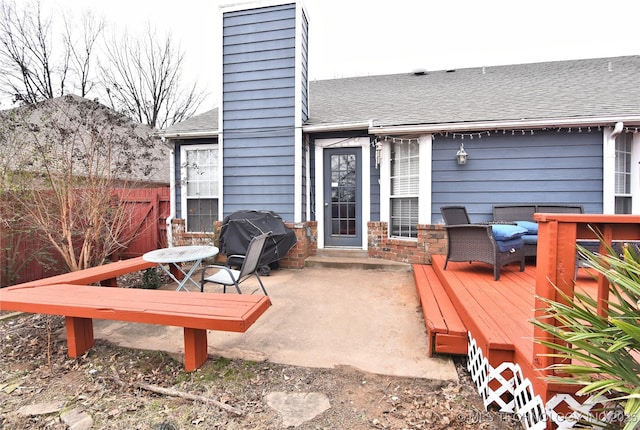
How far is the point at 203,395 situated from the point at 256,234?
296cm

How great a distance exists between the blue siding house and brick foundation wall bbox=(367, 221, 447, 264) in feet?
0.06

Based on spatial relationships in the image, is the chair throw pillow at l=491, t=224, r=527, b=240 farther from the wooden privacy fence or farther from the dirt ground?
the wooden privacy fence

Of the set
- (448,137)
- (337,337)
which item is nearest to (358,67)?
(448,137)

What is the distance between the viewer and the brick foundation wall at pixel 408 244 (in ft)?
16.1

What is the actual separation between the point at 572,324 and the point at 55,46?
2073 centimetres

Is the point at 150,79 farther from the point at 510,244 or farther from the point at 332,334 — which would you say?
the point at 510,244

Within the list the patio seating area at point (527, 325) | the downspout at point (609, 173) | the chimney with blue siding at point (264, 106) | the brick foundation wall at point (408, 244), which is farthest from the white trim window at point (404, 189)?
the downspout at point (609, 173)

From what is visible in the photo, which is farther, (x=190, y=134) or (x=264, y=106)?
(x=190, y=134)

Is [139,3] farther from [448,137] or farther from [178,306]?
[178,306]

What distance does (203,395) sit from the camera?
1.94m

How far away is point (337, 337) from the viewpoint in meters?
2.67

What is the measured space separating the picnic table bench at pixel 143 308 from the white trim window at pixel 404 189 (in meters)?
3.54

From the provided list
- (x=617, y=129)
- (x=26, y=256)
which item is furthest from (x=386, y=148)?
(x=26, y=256)

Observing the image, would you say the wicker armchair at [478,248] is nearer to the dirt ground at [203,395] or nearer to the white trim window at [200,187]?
the dirt ground at [203,395]
